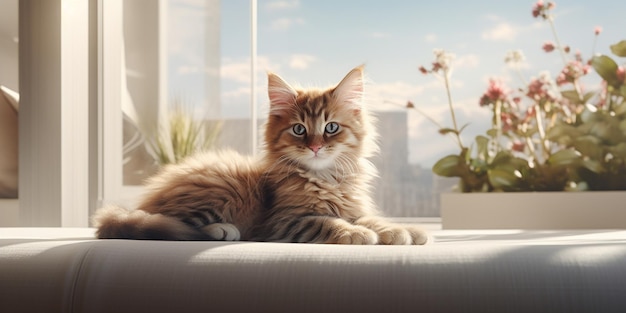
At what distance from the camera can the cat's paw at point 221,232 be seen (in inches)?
47.2

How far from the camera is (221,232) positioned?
1202 millimetres

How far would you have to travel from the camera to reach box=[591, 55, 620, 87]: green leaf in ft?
9.37

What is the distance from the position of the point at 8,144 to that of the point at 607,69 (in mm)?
2353

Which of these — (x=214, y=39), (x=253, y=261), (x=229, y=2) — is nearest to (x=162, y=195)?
(x=253, y=261)

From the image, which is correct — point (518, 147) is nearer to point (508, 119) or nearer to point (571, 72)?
point (508, 119)

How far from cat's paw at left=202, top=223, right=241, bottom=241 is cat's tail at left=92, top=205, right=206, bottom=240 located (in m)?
0.02

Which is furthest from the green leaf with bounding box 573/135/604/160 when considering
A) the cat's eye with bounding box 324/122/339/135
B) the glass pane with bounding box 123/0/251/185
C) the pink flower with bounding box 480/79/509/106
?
the cat's eye with bounding box 324/122/339/135

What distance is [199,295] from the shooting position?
→ 0.85 meters

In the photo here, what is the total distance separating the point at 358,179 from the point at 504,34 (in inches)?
132

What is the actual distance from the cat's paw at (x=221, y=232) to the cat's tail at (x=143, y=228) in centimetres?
2

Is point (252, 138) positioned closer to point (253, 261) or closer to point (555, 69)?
point (555, 69)

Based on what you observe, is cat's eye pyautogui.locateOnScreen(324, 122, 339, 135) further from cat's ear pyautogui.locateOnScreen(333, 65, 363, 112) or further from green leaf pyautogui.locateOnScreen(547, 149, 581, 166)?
green leaf pyautogui.locateOnScreen(547, 149, 581, 166)

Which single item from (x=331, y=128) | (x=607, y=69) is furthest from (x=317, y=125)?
(x=607, y=69)

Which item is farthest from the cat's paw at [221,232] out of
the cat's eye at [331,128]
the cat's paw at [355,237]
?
the cat's eye at [331,128]
